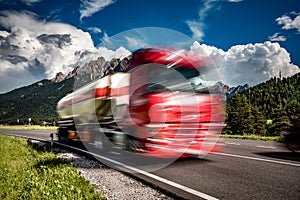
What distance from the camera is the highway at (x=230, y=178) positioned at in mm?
4582

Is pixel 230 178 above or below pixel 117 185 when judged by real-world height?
above

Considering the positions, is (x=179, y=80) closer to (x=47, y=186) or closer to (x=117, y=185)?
(x=117, y=185)

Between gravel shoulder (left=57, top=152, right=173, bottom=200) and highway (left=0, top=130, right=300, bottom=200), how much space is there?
33cm

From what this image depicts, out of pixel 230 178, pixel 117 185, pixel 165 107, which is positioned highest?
pixel 165 107

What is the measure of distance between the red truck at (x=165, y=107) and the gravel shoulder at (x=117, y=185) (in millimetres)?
1399

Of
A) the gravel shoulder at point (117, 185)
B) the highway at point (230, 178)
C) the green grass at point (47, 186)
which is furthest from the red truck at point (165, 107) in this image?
the green grass at point (47, 186)

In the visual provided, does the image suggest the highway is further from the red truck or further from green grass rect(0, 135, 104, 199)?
green grass rect(0, 135, 104, 199)

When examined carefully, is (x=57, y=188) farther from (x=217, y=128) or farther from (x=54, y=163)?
(x=217, y=128)

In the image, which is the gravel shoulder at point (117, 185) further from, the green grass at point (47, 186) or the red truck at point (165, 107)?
the red truck at point (165, 107)

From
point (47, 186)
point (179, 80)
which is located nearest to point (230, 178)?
point (179, 80)

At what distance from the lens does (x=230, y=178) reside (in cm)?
572

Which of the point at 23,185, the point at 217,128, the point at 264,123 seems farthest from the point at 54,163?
the point at 264,123

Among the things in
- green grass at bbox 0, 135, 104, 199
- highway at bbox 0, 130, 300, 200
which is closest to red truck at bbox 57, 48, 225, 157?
highway at bbox 0, 130, 300, 200

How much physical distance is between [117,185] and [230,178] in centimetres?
243
